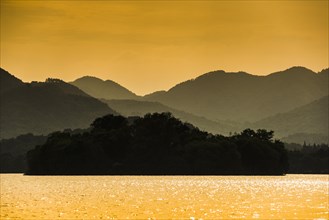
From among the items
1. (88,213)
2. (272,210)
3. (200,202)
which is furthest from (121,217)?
(200,202)

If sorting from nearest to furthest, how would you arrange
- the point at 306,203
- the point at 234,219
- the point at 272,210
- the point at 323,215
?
the point at 234,219
the point at 323,215
the point at 272,210
the point at 306,203

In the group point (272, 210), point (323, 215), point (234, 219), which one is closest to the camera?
point (234, 219)

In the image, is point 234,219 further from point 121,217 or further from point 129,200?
point 129,200

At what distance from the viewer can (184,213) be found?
8225 cm

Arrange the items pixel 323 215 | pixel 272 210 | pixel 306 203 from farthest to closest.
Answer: pixel 306 203, pixel 272 210, pixel 323 215

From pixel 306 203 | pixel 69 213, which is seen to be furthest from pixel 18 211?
pixel 306 203

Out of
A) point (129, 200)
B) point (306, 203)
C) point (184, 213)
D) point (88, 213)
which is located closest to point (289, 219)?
point (184, 213)

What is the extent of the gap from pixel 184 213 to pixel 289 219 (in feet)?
39.7

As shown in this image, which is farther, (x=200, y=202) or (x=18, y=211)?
(x=200, y=202)

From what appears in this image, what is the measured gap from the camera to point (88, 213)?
269 feet

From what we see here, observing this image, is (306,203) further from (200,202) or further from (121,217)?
(121,217)

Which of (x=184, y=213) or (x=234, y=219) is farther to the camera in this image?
(x=184, y=213)

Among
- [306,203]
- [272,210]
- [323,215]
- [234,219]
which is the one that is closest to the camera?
[234,219]

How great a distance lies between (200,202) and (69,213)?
2575 cm
